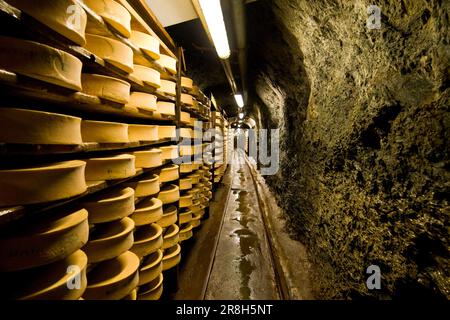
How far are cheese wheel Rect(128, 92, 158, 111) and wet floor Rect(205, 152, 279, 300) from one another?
2.76 metres

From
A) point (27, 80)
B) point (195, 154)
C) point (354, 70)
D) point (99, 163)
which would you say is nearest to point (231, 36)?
point (195, 154)

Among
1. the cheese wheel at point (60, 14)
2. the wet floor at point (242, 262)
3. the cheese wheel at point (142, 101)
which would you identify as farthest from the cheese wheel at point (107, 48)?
the wet floor at point (242, 262)

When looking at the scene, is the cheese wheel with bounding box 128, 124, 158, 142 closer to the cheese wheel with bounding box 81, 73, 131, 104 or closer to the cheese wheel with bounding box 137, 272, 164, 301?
the cheese wheel with bounding box 81, 73, 131, 104

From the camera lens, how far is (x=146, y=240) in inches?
92.2

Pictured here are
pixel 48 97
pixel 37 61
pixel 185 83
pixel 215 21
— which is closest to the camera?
pixel 37 61

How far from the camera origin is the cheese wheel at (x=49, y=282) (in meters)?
1.13

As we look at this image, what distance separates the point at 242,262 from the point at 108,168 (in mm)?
3393

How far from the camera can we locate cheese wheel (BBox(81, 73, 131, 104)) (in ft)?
5.58

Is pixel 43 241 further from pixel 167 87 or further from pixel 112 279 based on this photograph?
pixel 167 87

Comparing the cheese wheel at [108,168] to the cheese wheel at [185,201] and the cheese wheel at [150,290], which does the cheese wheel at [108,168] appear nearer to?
the cheese wheel at [150,290]

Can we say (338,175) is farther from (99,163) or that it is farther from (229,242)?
(229,242)

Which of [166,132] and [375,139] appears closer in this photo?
[375,139]

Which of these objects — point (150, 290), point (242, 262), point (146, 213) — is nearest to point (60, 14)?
point (146, 213)

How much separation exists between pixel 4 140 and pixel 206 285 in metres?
3.34
